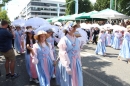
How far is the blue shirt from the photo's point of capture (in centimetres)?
634

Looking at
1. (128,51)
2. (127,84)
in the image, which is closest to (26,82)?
(127,84)

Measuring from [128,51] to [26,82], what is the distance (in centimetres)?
504

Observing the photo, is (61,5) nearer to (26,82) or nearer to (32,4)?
(32,4)

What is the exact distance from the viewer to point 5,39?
6.44m

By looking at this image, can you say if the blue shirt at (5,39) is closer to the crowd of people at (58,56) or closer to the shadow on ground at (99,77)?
the crowd of people at (58,56)

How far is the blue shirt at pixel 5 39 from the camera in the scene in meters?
6.34

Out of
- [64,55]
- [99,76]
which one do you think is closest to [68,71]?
[64,55]

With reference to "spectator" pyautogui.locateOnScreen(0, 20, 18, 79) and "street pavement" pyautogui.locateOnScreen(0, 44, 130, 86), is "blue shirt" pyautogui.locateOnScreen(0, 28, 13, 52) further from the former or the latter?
"street pavement" pyautogui.locateOnScreen(0, 44, 130, 86)

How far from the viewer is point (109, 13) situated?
1554cm

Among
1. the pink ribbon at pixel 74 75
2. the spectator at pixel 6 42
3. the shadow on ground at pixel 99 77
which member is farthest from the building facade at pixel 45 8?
the pink ribbon at pixel 74 75

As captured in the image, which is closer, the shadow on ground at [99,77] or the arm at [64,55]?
the arm at [64,55]

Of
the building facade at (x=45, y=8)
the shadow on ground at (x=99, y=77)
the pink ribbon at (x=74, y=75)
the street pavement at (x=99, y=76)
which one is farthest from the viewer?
the building facade at (x=45, y=8)

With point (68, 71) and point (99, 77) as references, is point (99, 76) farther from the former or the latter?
point (68, 71)

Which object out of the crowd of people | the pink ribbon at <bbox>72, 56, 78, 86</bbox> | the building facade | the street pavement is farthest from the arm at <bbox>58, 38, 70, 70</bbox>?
the building facade
